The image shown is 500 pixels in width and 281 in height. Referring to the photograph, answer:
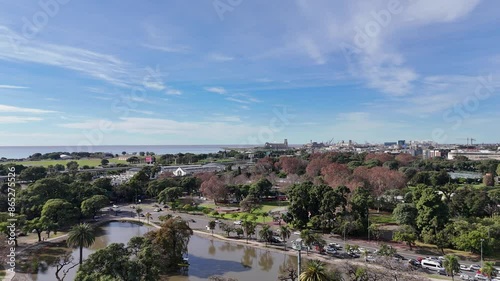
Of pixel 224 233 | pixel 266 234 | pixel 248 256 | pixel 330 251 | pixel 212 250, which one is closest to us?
pixel 330 251

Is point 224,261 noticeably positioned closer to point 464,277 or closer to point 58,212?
point 464,277

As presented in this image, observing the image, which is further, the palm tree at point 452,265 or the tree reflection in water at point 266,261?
the tree reflection in water at point 266,261

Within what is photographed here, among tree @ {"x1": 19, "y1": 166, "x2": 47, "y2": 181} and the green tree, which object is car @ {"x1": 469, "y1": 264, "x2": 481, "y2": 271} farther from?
tree @ {"x1": 19, "y1": 166, "x2": 47, "y2": 181}

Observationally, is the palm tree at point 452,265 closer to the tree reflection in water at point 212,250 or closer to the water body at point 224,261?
the water body at point 224,261

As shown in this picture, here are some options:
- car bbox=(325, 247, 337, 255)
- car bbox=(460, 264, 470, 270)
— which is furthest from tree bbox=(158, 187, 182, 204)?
car bbox=(460, 264, 470, 270)

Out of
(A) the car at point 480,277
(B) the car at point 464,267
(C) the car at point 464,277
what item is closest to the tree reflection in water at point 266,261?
(C) the car at point 464,277

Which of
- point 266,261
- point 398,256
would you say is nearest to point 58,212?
point 266,261

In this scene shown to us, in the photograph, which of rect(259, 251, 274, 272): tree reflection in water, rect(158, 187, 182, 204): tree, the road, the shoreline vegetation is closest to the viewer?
rect(259, 251, 274, 272): tree reflection in water
